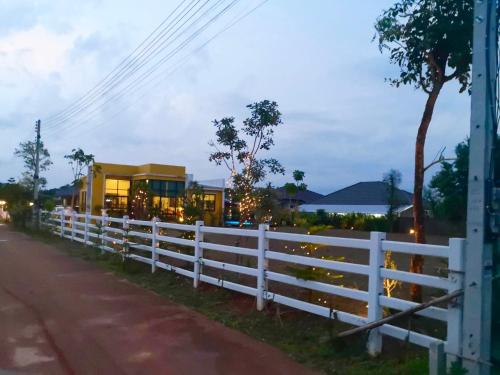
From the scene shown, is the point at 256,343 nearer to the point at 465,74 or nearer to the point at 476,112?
the point at 476,112

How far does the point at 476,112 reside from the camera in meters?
4.64

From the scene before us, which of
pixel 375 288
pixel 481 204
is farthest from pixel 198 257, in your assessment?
pixel 481 204

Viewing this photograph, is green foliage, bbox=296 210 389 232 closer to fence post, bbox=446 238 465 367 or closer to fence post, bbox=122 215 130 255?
fence post, bbox=122 215 130 255

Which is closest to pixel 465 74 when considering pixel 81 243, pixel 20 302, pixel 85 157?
pixel 20 302

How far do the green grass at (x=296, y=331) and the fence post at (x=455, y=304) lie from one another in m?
0.31

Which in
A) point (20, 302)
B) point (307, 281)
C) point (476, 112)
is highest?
point (476, 112)

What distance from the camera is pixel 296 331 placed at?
7.00 meters

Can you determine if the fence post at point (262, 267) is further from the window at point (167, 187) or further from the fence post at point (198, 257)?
the window at point (167, 187)

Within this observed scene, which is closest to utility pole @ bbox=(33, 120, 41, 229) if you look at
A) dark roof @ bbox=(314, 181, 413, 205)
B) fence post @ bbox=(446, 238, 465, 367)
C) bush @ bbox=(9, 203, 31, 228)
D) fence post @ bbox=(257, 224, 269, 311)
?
bush @ bbox=(9, 203, 31, 228)

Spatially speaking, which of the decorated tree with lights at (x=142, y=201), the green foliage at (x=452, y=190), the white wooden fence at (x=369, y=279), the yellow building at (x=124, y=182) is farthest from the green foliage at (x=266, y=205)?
the yellow building at (x=124, y=182)

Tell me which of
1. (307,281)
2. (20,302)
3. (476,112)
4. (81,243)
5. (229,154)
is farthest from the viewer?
(81,243)

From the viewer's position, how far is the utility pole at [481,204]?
4.52 metres

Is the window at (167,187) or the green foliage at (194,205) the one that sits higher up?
the window at (167,187)

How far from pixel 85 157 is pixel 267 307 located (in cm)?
2340
